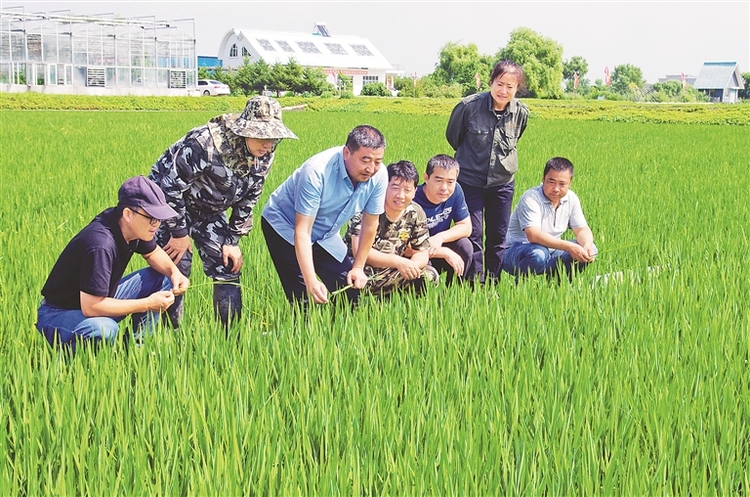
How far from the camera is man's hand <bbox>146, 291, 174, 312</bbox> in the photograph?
2936mm

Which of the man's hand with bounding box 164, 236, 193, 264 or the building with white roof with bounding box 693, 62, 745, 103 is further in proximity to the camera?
the building with white roof with bounding box 693, 62, 745, 103

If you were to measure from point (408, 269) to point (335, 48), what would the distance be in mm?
61331

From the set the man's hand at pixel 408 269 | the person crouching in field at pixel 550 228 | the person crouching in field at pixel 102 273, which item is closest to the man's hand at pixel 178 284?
the person crouching in field at pixel 102 273

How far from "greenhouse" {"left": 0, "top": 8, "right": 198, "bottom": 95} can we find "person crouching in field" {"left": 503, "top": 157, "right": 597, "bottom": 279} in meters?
31.0

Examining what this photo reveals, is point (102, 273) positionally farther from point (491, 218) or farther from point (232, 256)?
point (491, 218)

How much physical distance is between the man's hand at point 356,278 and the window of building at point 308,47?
5869 centimetres

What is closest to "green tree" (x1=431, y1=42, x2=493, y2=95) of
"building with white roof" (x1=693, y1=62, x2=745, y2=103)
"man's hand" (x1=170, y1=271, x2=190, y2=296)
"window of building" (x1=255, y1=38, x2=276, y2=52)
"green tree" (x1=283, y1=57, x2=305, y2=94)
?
"window of building" (x1=255, y1=38, x2=276, y2=52)

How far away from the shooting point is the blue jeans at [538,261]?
4625 millimetres

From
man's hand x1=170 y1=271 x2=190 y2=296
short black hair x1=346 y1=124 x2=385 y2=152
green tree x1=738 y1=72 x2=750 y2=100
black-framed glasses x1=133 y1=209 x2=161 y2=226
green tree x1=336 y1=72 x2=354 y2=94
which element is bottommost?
man's hand x1=170 y1=271 x2=190 y2=296

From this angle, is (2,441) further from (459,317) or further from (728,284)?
(728,284)

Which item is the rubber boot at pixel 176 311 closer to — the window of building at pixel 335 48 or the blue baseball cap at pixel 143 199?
the blue baseball cap at pixel 143 199

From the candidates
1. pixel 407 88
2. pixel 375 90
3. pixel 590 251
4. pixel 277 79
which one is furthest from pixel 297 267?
pixel 407 88

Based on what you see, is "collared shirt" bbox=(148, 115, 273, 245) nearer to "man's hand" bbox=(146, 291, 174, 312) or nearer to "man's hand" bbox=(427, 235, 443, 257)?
"man's hand" bbox=(146, 291, 174, 312)

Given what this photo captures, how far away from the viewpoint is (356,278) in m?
3.56
